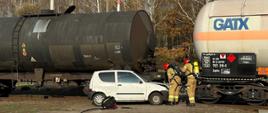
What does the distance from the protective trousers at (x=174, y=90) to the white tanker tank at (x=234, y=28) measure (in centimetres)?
150

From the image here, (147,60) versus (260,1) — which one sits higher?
(260,1)

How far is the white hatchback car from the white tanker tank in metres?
2.30

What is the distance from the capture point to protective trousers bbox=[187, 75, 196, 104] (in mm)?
17250

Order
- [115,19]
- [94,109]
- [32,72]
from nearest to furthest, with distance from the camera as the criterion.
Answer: [94,109] < [115,19] < [32,72]

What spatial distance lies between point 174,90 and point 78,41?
14.5 ft

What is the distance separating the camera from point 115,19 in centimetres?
1903

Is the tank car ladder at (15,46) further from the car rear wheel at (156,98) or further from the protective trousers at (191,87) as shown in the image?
the protective trousers at (191,87)

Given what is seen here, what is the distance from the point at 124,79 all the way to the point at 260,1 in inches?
227

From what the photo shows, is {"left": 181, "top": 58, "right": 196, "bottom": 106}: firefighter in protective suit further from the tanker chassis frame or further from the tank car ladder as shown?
the tank car ladder

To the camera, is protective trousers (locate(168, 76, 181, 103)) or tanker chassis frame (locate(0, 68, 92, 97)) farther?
tanker chassis frame (locate(0, 68, 92, 97))

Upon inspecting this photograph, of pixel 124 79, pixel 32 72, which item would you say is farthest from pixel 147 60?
pixel 32 72

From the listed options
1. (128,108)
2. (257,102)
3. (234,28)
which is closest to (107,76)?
(128,108)

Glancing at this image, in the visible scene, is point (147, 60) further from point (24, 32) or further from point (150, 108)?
point (24, 32)

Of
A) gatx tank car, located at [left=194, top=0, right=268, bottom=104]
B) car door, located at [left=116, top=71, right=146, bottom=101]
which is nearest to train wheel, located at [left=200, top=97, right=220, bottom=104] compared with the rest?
gatx tank car, located at [left=194, top=0, right=268, bottom=104]
